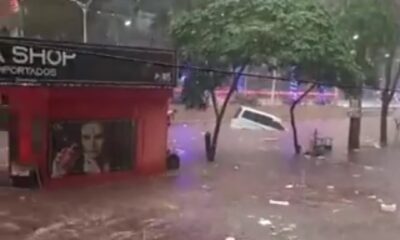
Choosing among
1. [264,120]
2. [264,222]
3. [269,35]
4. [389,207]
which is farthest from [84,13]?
[264,222]

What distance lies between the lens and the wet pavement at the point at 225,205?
413 inches

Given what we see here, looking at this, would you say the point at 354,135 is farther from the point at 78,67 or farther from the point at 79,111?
the point at 78,67

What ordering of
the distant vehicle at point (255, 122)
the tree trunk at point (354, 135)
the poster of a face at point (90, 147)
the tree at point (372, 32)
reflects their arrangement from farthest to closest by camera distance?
the distant vehicle at point (255, 122), the tree trunk at point (354, 135), the tree at point (372, 32), the poster of a face at point (90, 147)

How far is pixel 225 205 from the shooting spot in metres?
12.9

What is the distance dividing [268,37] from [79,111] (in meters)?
5.92

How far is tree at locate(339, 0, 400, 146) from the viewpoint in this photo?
24.1 m

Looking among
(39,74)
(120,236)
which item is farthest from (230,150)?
(120,236)

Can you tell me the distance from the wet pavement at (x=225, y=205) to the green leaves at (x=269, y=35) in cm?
301

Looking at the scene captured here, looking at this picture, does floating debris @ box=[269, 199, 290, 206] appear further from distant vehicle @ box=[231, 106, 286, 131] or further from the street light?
distant vehicle @ box=[231, 106, 286, 131]

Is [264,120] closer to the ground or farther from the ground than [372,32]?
closer to the ground

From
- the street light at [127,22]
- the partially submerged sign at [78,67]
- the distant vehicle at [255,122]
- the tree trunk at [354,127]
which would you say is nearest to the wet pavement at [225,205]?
the partially submerged sign at [78,67]

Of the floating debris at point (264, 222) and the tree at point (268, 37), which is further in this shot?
the tree at point (268, 37)

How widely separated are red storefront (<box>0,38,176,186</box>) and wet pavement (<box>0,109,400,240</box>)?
73 cm

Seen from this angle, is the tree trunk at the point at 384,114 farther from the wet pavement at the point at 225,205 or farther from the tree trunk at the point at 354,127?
the wet pavement at the point at 225,205
